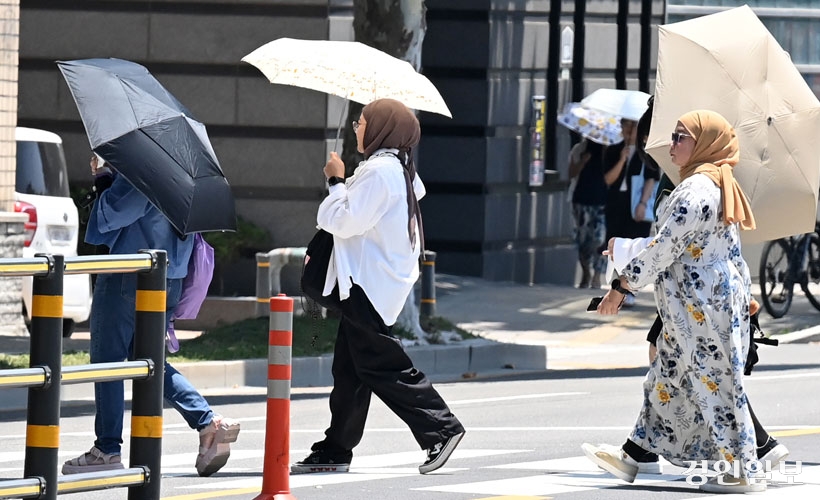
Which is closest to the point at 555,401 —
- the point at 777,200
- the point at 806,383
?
the point at 806,383

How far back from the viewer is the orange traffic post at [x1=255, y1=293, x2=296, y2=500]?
25.2 feet

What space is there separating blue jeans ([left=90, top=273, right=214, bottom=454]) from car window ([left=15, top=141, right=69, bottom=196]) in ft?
25.3

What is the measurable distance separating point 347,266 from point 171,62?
984 centimetres

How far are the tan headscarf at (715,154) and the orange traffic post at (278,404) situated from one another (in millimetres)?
1932

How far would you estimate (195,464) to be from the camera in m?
9.27

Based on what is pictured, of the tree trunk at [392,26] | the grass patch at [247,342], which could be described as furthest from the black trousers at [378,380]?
the tree trunk at [392,26]

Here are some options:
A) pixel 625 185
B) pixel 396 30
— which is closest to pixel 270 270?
pixel 396 30

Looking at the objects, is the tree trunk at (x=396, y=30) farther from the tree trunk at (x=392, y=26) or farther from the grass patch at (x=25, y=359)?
the grass patch at (x=25, y=359)

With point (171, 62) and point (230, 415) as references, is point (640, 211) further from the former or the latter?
point (230, 415)

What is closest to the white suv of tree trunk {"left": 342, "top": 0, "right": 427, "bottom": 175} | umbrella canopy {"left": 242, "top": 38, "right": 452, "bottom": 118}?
tree trunk {"left": 342, "top": 0, "right": 427, "bottom": 175}

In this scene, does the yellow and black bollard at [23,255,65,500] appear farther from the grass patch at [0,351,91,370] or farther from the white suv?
the white suv

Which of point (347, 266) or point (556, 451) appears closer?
point (347, 266)

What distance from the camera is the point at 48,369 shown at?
6281 mm

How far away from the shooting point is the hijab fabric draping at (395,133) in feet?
28.8
